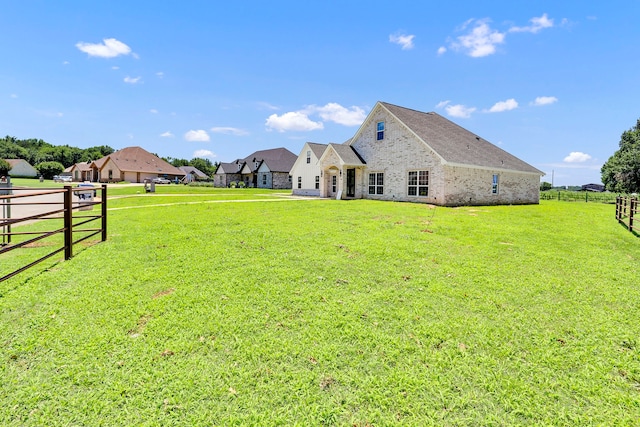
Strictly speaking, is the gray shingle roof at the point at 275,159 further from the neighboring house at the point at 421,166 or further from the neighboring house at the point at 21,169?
the neighboring house at the point at 21,169

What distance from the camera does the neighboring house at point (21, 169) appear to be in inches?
3184

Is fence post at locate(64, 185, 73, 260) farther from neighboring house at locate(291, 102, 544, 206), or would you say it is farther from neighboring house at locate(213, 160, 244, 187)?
neighboring house at locate(213, 160, 244, 187)

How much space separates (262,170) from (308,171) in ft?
66.5

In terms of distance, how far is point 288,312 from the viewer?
176 inches

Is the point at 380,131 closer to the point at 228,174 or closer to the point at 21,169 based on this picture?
the point at 228,174

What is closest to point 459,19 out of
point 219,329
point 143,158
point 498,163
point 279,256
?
point 498,163

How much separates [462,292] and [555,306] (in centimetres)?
128

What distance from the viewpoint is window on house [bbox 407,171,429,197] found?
21.9 metres

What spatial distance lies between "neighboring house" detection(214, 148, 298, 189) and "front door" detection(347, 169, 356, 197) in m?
26.7

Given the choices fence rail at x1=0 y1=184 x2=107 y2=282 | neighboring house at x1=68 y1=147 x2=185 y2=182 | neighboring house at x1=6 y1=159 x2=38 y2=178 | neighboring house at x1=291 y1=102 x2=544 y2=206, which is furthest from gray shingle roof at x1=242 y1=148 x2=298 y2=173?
neighboring house at x1=6 y1=159 x2=38 y2=178

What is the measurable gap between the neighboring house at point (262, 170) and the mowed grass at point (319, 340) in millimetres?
45043

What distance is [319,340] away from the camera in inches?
150

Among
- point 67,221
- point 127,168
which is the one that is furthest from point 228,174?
point 67,221

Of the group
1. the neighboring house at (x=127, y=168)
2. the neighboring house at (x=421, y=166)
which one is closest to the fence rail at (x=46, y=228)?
the neighboring house at (x=421, y=166)
